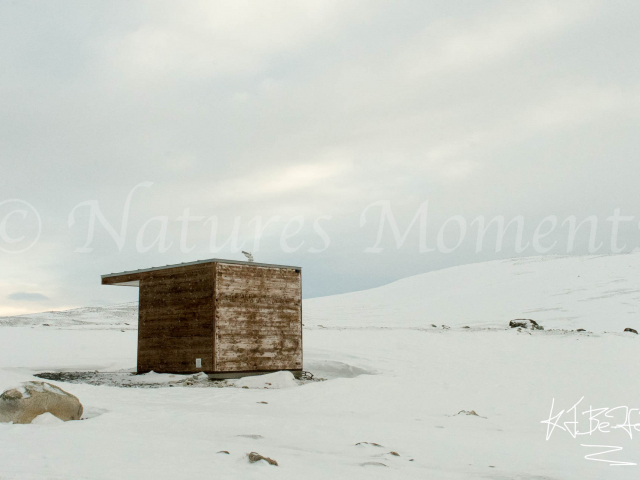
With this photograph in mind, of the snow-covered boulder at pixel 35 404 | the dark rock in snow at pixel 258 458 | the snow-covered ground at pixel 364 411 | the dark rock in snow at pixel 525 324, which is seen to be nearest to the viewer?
the dark rock in snow at pixel 258 458

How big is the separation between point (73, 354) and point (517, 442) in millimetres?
21933

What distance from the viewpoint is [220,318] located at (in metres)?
18.5

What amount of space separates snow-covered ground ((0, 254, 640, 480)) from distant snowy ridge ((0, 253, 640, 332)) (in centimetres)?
252

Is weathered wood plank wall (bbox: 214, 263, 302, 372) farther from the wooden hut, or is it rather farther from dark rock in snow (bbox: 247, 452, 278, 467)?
dark rock in snow (bbox: 247, 452, 278, 467)

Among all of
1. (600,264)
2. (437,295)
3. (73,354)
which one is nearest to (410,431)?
(73,354)

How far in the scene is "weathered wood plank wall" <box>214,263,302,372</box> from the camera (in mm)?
18578

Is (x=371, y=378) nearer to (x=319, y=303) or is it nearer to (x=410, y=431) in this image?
(x=410, y=431)

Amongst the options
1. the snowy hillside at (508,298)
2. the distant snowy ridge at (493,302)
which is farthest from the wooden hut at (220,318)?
the snowy hillside at (508,298)

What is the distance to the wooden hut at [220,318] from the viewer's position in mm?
18516

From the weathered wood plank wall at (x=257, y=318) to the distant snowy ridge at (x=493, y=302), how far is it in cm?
1773

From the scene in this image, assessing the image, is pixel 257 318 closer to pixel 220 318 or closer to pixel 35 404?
pixel 220 318

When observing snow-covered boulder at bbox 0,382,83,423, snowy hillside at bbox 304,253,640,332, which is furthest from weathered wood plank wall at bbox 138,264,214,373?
snowy hillside at bbox 304,253,640,332

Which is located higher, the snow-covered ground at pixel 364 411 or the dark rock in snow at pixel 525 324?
the dark rock in snow at pixel 525 324

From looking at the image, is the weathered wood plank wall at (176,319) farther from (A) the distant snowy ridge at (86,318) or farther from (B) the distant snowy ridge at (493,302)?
(B) the distant snowy ridge at (493,302)
